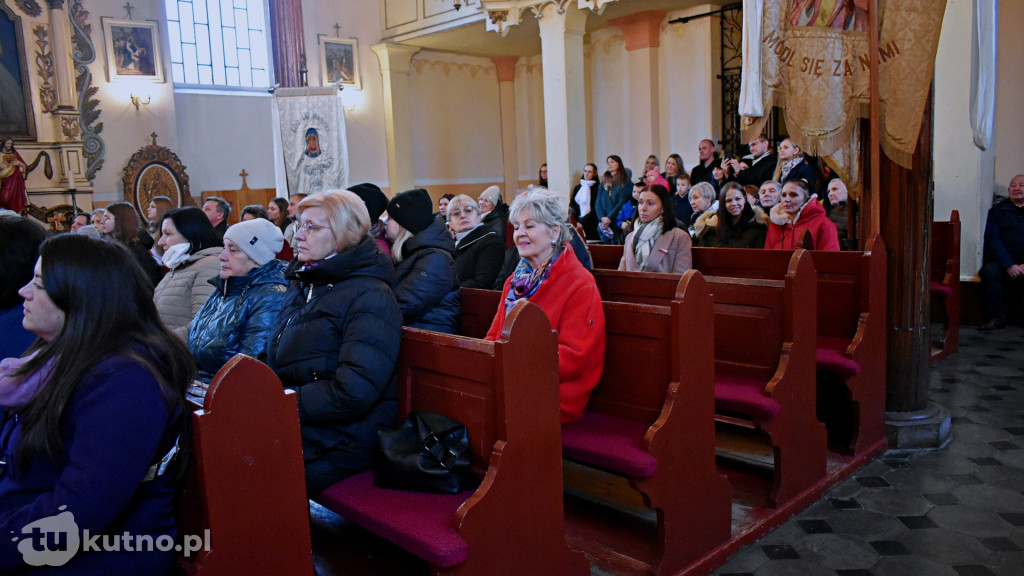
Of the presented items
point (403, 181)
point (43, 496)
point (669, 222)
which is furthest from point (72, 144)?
point (43, 496)

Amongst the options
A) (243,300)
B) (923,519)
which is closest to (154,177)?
(243,300)

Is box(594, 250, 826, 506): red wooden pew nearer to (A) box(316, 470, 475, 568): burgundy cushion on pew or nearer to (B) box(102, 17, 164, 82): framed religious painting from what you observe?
(A) box(316, 470, 475, 568): burgundy cushion on pew

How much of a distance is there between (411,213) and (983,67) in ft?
10.2

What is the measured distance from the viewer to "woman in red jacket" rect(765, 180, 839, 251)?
431cm

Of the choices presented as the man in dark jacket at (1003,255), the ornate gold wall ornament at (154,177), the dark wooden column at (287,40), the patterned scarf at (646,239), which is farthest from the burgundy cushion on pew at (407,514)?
the dark wooden column at (287,40)

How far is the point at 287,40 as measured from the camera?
12.2 m

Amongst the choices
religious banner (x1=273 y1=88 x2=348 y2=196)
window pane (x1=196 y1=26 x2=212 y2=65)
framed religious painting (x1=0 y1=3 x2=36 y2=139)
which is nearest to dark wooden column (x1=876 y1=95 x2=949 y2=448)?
religious banner (x1=273 y1=88 x2=348 y2=196)

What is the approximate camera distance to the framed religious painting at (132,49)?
35.3ft

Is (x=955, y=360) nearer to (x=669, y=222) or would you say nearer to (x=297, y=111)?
(x=669, y=222)

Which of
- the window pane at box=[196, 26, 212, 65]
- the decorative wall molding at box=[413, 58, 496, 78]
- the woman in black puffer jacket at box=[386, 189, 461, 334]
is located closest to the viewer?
the woman in black puffer jacket at box=[386, 189, 461, 334]

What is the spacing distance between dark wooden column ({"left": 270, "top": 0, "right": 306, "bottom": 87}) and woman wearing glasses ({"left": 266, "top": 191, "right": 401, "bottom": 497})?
10590 millimetres

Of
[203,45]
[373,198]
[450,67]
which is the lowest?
[373,198]

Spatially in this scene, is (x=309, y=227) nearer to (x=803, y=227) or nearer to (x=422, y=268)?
(x=422, y=268)

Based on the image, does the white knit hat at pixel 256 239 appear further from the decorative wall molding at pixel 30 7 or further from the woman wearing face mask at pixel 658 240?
the decorative wall molding at pixel 30 7
